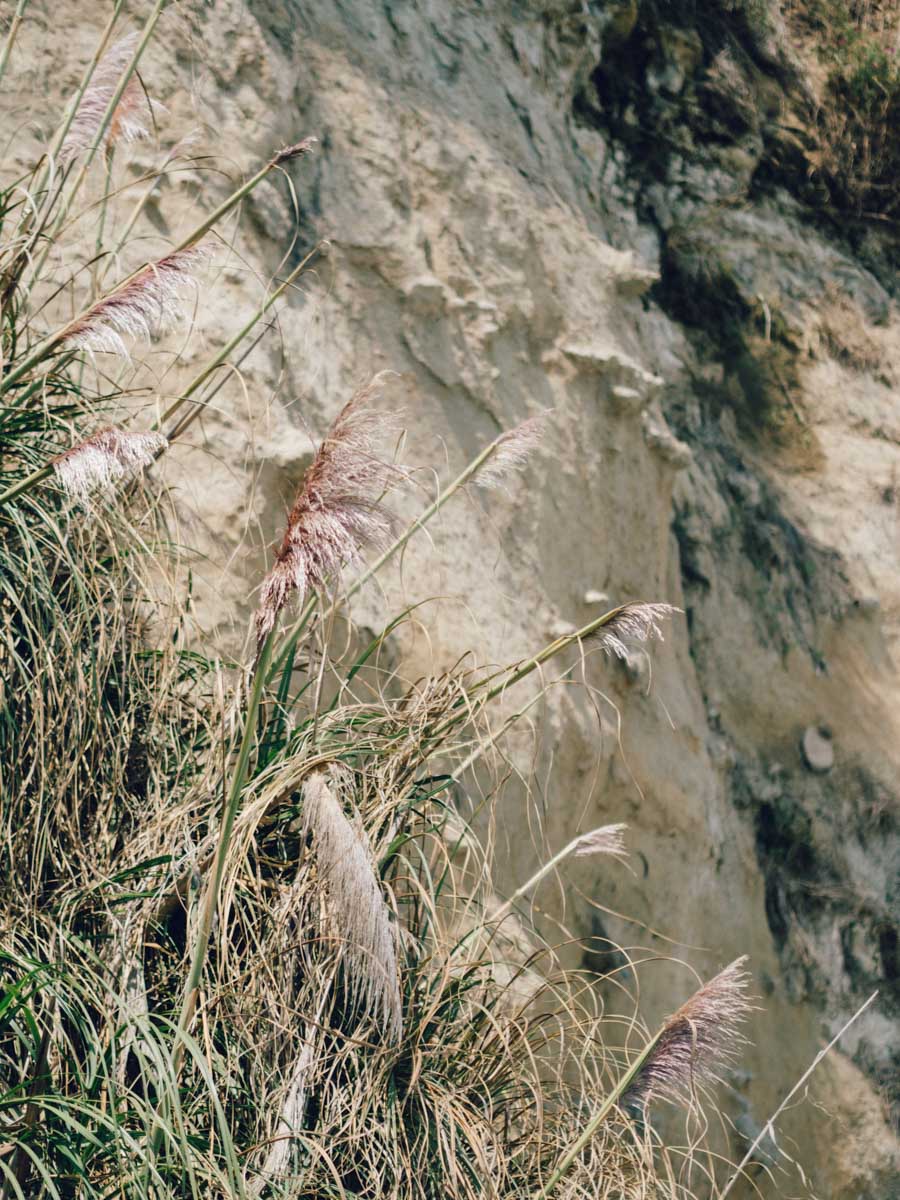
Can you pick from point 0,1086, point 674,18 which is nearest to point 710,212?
point 674,18

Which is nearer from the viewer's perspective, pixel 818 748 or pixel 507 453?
pixel 507 453

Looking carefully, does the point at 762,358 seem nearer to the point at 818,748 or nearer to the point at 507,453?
the point at 818,748

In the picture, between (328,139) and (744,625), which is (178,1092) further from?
(744,625)

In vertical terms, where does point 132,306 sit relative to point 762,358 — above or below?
above

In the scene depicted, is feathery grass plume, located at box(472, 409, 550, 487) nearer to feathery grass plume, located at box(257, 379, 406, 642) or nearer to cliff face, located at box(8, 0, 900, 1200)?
feathery grass plume, located at box(257, 379, 406, 642)

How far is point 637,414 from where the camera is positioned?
4.76 metres

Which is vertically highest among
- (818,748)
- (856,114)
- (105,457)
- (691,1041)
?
(856,114)

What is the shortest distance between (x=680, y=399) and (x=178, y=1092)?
4152 millimetres

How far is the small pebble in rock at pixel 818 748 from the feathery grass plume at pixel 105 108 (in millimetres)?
3504

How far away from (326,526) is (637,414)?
3078mm

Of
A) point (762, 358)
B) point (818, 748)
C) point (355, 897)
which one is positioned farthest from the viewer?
point (762, 358)

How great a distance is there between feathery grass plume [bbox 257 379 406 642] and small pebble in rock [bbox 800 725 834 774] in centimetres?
375

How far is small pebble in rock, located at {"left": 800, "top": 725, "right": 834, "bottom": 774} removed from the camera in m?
5.39

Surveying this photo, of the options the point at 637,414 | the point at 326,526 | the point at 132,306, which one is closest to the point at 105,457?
the point at 132,306
